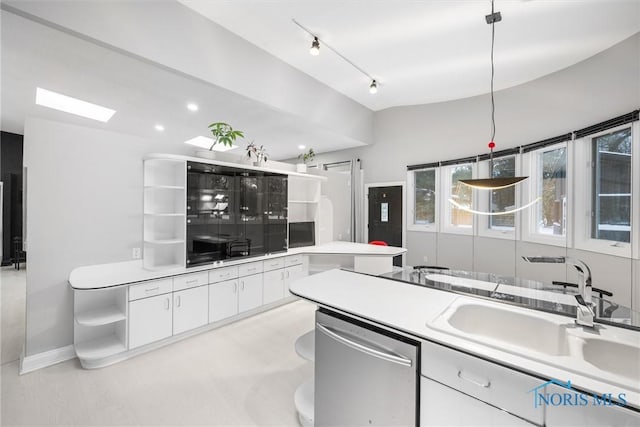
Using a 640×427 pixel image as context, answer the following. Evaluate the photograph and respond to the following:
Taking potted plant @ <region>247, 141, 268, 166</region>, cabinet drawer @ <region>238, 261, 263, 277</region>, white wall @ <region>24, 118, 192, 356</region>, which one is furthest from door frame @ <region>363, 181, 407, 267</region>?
white wall @ <region>24, 118, 192, 356</region>

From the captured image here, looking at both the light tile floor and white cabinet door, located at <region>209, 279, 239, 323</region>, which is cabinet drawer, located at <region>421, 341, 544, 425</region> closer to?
the light tile floor

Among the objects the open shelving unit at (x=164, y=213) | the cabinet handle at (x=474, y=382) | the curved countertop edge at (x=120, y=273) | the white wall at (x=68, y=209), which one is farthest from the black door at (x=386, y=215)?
the cabinet handle at (x=474, y=382)

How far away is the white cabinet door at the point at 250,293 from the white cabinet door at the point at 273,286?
10 centimetres

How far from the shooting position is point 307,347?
6.66 feet

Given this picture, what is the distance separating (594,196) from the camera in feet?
10.8

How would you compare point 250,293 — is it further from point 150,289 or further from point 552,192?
point 552,192

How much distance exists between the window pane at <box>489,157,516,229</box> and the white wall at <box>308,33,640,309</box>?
0.29 meters

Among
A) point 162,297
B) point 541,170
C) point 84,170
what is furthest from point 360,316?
point 541,170

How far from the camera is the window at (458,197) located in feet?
16.4

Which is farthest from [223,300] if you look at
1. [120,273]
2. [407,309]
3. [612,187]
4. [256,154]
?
[612,187]

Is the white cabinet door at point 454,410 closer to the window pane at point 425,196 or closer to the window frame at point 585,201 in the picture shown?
the window frame at point 585,201

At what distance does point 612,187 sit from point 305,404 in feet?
12.8

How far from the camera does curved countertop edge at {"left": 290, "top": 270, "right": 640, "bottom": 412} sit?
0.91 metres

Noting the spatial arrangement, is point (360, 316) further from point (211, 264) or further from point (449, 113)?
point (449, 113)
